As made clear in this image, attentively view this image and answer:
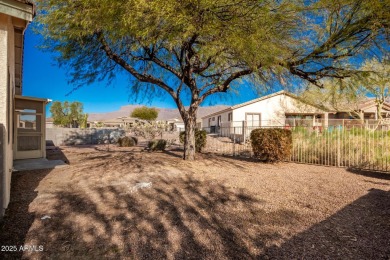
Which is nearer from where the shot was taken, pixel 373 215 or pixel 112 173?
pixel 373 215

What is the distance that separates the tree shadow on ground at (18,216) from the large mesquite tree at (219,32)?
4.30 meters

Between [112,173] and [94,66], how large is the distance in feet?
15.3

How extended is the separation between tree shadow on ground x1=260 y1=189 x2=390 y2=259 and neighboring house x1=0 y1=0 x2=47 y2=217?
4.27m

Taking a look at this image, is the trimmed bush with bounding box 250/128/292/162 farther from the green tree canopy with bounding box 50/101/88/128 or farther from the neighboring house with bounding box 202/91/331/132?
the green tree canopy with bounding box 50/101/88/128

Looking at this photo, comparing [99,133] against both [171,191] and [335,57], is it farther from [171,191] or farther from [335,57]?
[335,57]

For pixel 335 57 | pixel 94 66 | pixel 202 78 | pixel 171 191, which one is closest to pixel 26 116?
pixel 94 66

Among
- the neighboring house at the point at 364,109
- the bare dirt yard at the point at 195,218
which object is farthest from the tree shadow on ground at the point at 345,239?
the neighboring house at the point at 364,109

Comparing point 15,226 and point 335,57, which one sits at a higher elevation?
point 335,57

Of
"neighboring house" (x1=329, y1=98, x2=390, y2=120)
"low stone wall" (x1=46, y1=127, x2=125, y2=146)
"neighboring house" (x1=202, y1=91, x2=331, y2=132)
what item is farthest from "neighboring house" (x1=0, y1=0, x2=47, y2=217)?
"neighboring house" (x1=329, y1=98, x2=390, y2=120)

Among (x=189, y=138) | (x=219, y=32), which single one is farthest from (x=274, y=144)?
(x=219, y=32)

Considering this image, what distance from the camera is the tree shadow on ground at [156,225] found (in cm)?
276

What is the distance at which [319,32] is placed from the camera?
7039 millimetres

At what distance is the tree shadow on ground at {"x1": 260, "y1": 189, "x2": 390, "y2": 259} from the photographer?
269 cm

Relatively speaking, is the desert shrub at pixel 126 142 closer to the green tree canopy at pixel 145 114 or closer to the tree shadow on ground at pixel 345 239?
the tree shadow on ground at pixel 345 239
